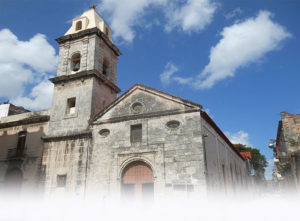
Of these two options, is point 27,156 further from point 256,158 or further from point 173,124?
point 256,158

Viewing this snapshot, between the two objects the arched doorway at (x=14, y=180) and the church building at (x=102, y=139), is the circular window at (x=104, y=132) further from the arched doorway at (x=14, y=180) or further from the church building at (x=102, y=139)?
the arched doorway at (x=14, y=180)

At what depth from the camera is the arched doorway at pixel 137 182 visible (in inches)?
545

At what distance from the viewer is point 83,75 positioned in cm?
1823

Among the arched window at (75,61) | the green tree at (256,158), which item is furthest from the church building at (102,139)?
the green tree at (256,158)

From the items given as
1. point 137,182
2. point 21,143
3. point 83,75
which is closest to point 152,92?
point 137,182

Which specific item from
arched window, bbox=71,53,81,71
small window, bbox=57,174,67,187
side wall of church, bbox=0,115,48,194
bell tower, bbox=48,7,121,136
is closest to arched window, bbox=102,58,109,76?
bell tower, bbox=48,7,121,136

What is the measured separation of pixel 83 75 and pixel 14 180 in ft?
29.8

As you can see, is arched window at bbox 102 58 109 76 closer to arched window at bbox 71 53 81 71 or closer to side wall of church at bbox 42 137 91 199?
arched window at bbox 71 53 81 71

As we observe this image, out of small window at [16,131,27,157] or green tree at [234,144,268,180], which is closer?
small window at [16,131,27,157]

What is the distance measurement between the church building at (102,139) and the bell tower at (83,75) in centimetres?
8

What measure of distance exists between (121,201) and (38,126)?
9.21 meters

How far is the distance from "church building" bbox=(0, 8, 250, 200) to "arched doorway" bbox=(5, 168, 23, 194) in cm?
7

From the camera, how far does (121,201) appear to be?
46.2 ft

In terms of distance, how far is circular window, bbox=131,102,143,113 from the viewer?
1561 centimetres
